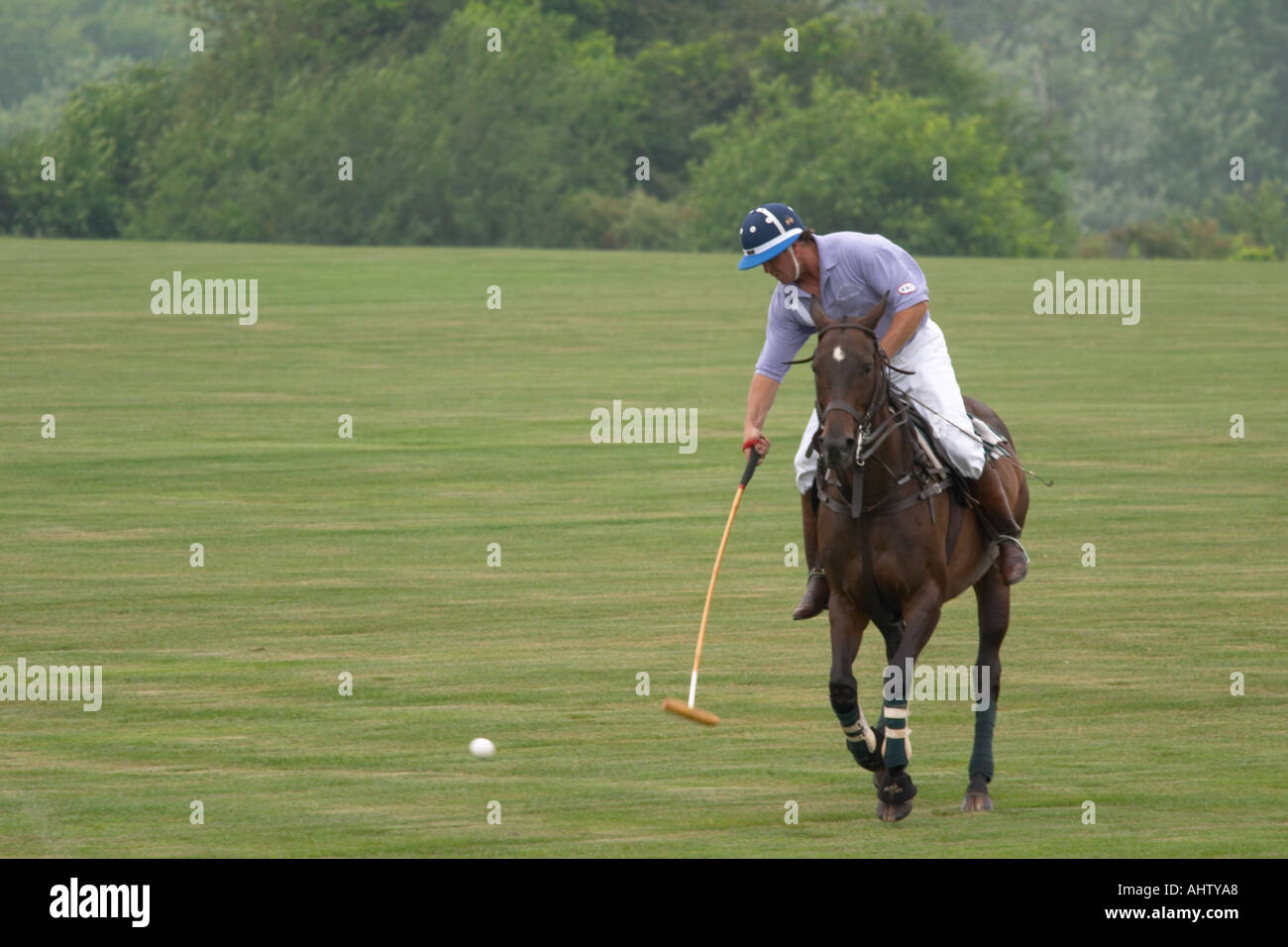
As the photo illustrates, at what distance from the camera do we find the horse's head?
891cm

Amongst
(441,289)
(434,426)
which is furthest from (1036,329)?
(434,426)

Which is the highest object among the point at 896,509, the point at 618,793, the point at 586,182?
the point at 586,182

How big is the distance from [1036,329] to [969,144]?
2687 cm

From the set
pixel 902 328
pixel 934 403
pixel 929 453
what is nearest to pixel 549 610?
pixel 934 403

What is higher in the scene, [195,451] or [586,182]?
[586,182]

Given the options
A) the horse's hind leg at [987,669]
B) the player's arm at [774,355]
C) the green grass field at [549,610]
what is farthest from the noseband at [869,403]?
the green grass field at [549,610]

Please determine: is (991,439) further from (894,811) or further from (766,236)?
(894,811)

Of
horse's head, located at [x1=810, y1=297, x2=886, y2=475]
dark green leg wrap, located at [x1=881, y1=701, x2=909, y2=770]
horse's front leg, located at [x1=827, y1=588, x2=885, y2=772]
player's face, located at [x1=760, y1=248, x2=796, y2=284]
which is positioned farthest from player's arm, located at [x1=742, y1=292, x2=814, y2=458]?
dark green leg wrap, located at [x1=881, y1=701, x2=909, y2=770]

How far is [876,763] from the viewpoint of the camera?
9672 mm

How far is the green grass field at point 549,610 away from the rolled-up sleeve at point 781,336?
2.02 meters

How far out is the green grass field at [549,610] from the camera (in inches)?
382

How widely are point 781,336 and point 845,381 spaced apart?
3.31ft
